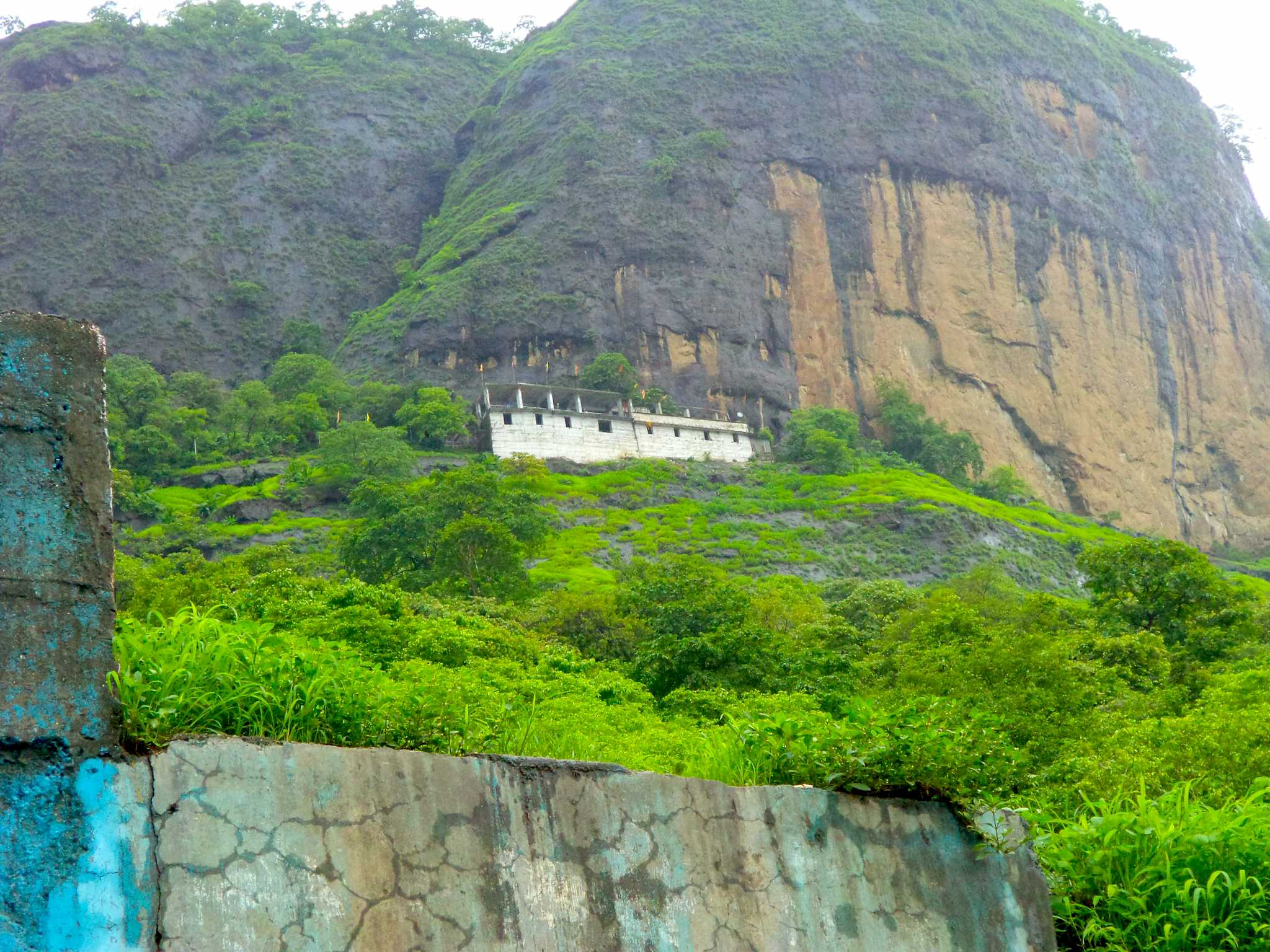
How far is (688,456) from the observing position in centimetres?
5566

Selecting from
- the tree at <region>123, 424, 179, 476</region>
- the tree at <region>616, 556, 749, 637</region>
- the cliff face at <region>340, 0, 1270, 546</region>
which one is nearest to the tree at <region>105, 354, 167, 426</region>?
the tree at <region>123, 424, 179, 476</region>

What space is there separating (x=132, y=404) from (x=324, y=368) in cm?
880

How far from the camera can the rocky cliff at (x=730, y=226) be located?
6500 cm

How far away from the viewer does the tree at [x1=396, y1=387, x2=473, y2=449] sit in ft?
174

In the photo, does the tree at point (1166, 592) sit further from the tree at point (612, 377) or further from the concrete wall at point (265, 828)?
the tree at point (612, 377)

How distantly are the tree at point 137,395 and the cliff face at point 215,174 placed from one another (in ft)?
23.9

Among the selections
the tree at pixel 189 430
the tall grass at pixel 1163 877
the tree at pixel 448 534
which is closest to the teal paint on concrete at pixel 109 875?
the tall grass at pixel 1163 877

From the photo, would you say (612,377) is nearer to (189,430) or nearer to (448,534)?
(189,430)

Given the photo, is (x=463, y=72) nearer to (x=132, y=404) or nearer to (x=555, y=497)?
(x=132, y=404)

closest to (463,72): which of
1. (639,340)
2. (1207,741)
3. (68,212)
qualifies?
(68,212)

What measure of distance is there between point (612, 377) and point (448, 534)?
2864 cm

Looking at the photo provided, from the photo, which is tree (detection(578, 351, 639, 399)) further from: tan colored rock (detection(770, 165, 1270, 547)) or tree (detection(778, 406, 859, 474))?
tan colored rock (detection(770, 165, 1270, 547))

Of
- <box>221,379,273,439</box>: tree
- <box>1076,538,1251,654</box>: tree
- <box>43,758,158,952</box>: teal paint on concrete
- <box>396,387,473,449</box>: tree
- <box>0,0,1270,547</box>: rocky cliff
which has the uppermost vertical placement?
<box>0,0,1270,547</box>: rocky cliff

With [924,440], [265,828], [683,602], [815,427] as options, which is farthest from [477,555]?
[924,440]
